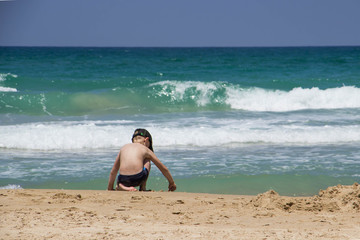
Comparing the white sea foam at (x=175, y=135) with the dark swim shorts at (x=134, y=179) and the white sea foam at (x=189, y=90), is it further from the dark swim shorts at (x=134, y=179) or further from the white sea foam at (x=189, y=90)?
the white sea foam at (x=189, y=90)

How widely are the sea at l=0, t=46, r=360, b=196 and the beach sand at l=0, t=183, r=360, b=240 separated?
1.20 meters

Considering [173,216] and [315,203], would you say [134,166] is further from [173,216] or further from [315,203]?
[315,203]

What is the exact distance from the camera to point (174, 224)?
393cm

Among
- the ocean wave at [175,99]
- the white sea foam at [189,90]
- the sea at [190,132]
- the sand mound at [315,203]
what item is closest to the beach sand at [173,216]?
the sand mound at [315,203]

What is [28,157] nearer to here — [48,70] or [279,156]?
[279,156]

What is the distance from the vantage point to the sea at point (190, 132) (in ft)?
21.7

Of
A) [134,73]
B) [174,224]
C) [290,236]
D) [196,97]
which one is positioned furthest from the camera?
[134,73]

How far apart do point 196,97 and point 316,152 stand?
9280mm

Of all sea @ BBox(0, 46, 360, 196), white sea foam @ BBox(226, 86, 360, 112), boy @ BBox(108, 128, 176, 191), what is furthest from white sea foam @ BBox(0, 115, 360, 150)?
white sea foam @ BBox(226, 86, 360, 112)

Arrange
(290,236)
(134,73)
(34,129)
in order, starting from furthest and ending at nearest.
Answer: (134,73)
(34,129)
(290,236)

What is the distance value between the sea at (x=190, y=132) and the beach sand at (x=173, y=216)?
120cm

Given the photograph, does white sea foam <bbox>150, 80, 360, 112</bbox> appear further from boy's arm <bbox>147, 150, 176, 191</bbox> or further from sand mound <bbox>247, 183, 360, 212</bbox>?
sand mound <bbox>247, 183, 360, 212</bbox>

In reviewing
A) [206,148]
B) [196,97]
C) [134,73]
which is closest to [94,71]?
[134,73]

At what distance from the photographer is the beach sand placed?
361cm
